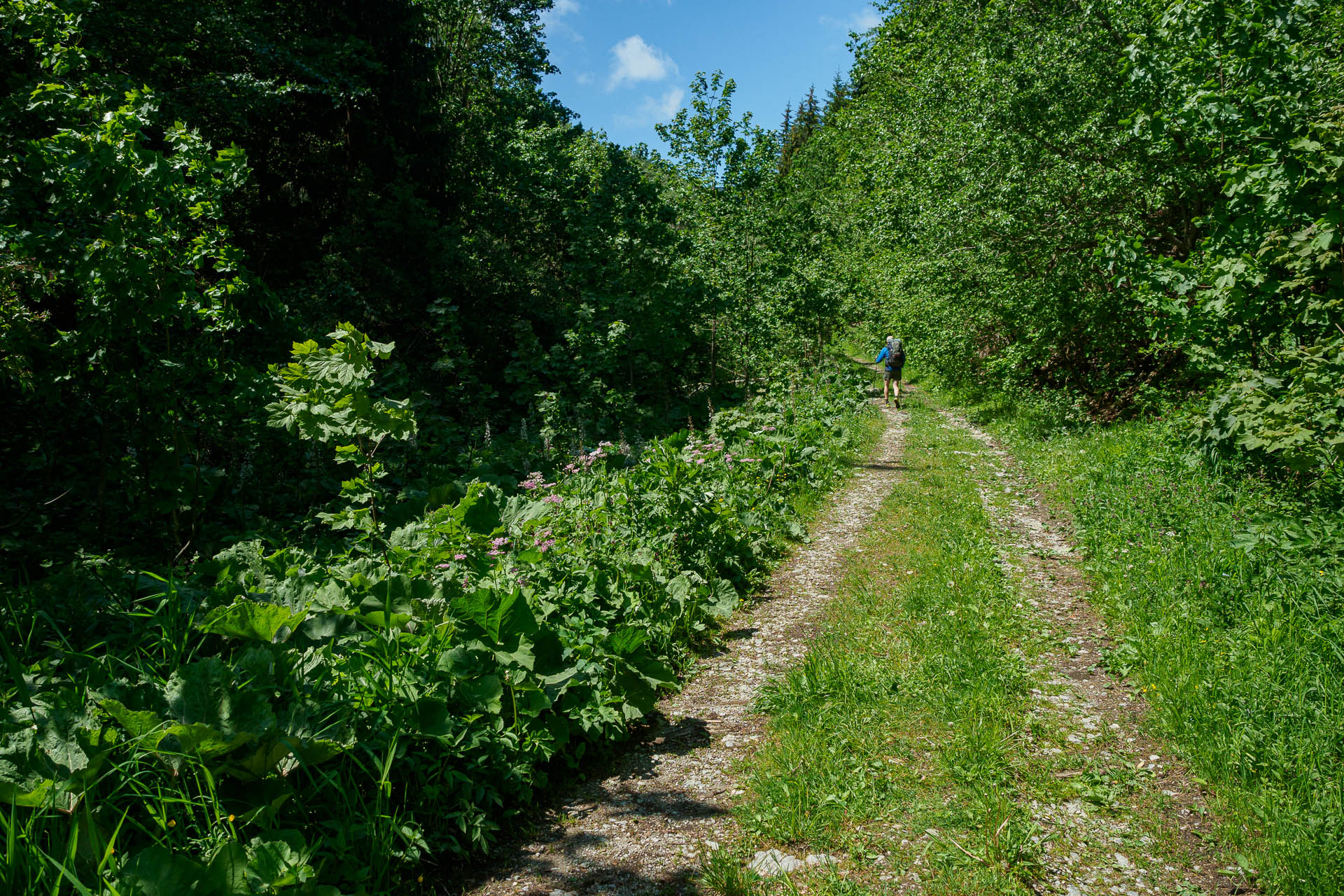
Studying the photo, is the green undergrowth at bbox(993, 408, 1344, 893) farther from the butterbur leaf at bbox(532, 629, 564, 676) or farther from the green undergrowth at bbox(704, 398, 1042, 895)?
the butterbur leaf at bbox(532, 629, 564, 676)

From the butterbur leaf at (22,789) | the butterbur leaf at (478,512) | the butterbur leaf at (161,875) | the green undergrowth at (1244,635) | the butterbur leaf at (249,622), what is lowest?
the green undergrowth at (1244,635)

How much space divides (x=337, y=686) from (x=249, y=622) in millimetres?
414

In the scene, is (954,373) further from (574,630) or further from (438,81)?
(574,630)

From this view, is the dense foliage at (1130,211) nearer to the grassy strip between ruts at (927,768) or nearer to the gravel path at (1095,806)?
the gravel path at (1095,806)

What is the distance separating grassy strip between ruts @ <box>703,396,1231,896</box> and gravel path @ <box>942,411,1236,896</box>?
15mm

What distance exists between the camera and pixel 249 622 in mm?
2809

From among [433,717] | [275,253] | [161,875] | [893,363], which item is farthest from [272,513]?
[893,363]

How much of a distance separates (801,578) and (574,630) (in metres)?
3.08

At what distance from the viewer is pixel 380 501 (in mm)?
6004

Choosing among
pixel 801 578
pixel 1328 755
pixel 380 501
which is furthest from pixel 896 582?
pixel 380 501

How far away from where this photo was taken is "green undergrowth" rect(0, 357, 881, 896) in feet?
7.22

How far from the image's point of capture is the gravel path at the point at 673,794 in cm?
298

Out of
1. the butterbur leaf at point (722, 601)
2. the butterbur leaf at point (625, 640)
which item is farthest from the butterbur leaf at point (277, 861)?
the butterbur leaf at point (722, 601)

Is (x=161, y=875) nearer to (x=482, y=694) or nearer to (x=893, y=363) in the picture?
(x=482, y=694)
